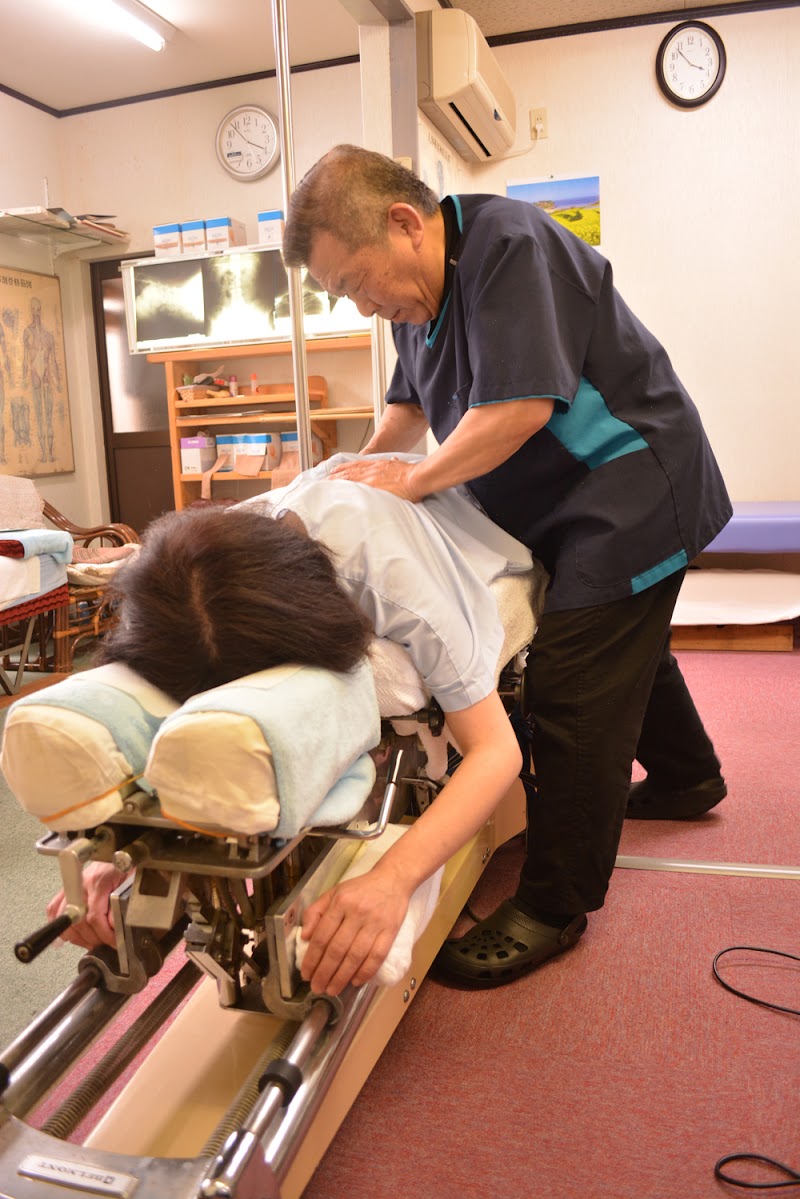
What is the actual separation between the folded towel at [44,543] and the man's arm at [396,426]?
1.74 meters

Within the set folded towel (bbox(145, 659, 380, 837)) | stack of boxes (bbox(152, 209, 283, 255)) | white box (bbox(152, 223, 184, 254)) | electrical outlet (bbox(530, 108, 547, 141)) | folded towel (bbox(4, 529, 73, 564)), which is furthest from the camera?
white box (bbox(152, 223, 184, 254))

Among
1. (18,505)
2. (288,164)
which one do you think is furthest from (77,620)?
(288,164)

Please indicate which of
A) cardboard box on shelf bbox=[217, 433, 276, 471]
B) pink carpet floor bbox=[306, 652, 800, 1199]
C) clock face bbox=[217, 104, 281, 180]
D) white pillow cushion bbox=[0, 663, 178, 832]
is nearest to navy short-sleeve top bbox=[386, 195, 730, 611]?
pink carpet floor bbox=[306, 652, 800, 1199]

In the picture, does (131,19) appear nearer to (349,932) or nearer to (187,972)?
(187,972)

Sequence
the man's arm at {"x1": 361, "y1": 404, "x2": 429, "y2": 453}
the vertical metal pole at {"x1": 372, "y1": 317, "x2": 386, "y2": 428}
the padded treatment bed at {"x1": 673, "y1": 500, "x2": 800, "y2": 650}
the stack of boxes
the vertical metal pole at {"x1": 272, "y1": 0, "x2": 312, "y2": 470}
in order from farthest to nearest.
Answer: the stack of boxes → the padded treatment bed at {"x1": 673, "y1": 500, "x2": 800, "y2": 650} → the vertical metal pole at {"x1": 372, "y1": 317, "x2": 386, "y2": 428} → the vertical metal pole at {"x1": 272, "y1": 0, "x2": 312, "y2": 470} → the man's arm at {"x1": 361, "y1": 404, "x2": 429, "y2": 453}

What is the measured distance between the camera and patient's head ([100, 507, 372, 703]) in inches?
35.6

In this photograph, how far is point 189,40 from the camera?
4.57m

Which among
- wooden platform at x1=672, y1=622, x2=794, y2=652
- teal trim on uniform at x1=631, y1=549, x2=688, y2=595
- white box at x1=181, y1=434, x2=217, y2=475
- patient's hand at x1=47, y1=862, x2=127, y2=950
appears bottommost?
wooden platform at x1=672, y1=622, x2=794, y2=652

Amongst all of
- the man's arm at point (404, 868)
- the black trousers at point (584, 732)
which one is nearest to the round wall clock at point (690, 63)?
the black trousers at point (584, 732)

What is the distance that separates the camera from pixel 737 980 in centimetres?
150

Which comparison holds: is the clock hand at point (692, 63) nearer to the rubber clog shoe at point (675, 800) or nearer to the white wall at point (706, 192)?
the white wall at point (706, 192)

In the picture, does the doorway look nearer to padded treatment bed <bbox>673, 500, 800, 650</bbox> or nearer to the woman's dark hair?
padded treatment bed <bbox>673, 500, 800, 650</bbox>

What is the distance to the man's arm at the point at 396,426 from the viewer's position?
183 centimetres

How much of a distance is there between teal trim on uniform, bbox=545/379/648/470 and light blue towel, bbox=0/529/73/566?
2.23m
